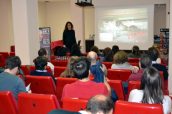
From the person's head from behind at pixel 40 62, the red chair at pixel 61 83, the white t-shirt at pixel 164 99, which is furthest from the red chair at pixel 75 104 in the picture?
the person's head from behind at pixel 40 62

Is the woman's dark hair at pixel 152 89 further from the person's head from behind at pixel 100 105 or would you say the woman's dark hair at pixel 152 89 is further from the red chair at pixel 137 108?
the person's head from behind at pixel 100 105

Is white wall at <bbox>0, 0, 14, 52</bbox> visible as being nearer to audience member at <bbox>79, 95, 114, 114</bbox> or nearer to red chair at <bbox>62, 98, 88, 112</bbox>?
red chair at <bbox>62, 98, 88, 112</bbox>

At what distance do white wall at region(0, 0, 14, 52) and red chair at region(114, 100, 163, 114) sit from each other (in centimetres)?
1014

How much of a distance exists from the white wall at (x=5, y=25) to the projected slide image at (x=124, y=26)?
12.6 feet

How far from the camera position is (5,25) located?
11984 mm

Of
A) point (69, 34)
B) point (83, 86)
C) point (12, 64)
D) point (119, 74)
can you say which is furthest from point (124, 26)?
point (83, 86)

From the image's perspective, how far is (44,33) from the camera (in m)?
8.43

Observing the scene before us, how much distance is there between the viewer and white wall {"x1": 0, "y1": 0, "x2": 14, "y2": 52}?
38.9ft

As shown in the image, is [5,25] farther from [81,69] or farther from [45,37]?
[81,69]

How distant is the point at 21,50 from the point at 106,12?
5741mm

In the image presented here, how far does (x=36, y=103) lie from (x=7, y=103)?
0.38 metres

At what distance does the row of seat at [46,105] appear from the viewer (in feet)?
8.42

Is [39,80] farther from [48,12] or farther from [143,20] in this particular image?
[48,12]

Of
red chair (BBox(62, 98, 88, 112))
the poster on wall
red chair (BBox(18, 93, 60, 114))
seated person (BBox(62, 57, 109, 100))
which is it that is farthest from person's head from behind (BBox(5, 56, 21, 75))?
the poster on wall
